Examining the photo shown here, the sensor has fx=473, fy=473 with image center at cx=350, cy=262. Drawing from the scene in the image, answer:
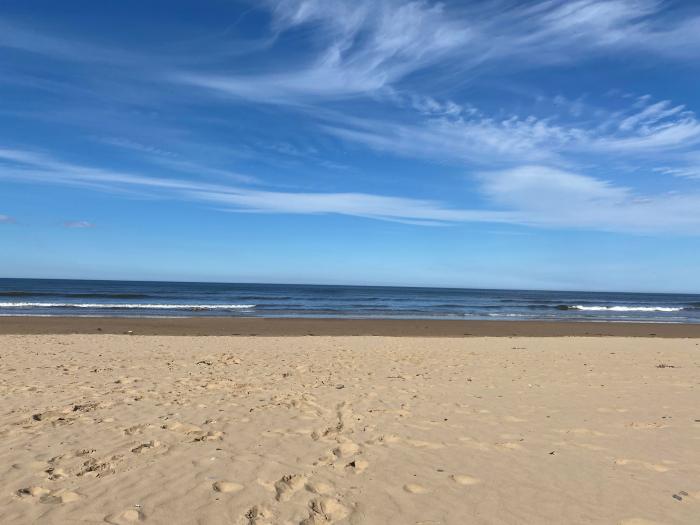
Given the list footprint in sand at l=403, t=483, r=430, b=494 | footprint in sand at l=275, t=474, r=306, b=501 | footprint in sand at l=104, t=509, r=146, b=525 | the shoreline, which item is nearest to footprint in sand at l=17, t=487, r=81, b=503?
footprint in sand at l=104, t=509, r=146, b=525

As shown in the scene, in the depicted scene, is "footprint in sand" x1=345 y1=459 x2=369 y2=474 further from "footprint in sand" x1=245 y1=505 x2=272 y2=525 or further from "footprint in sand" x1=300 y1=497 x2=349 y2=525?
"footprint in sand" x1=245 y1=505 x2=272 y2=525

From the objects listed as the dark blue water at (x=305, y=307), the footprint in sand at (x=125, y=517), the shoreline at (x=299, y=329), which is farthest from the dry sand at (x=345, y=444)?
the dark blue water at (x=305, y=307)

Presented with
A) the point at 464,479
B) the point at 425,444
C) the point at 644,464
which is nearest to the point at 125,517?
the point at 464,479

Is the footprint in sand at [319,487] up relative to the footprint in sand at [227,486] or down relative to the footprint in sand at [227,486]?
up

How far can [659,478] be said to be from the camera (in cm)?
422

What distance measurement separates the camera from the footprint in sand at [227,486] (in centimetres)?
396

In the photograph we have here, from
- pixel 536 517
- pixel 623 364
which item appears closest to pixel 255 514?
pixel 536 517

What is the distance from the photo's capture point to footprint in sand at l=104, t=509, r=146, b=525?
3.43 metres

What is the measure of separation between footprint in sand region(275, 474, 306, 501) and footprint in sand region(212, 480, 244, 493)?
0.32 metres

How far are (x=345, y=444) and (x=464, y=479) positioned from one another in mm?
1396

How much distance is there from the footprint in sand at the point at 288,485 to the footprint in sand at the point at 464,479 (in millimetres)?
1350

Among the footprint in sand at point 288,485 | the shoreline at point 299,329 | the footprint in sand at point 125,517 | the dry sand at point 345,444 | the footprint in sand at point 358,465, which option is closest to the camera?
the footprint in sand at point 125,517

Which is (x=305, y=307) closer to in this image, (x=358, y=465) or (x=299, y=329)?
(x=299, y=329)

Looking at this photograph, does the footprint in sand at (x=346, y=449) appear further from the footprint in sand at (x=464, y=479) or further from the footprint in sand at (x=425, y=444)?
→ the footprint in sand at (x=464, y=479)
